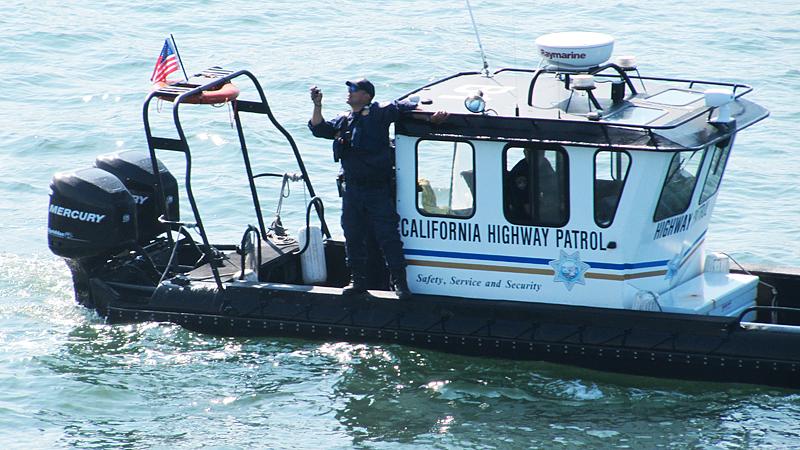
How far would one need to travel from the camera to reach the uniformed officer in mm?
8875

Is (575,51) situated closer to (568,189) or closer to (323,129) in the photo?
(568,189)

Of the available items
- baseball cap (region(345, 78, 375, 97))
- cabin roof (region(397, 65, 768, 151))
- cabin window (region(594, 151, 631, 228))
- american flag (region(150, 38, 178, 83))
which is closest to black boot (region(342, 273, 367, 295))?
cabin roof (region(397, 65, 768, 151))

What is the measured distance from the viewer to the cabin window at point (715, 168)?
29.6 feet

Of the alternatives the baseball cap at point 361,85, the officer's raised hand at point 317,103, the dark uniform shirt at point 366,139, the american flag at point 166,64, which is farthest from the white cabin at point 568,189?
the american flag at point 166,64

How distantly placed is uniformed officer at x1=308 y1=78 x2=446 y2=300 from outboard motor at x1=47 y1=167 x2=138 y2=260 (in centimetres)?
202

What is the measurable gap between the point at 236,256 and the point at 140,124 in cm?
754

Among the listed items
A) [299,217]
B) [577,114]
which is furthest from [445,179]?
[299,217]

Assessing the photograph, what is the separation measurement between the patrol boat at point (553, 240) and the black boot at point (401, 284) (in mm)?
69

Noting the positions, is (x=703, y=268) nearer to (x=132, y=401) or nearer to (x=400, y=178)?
(x=400, y=178)

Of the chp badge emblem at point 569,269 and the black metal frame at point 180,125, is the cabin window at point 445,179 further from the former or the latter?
the black metal frame at point 180,125

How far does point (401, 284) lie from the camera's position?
30.2 feet

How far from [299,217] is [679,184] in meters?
6.50

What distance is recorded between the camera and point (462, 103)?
9117 mm

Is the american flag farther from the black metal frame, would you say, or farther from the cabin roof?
the cabin roof
